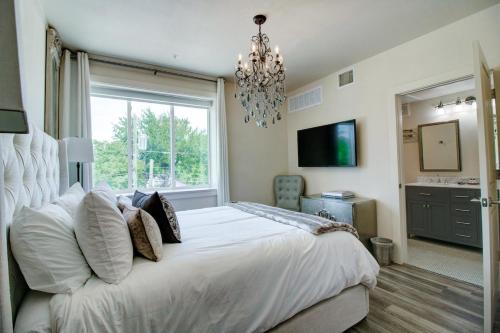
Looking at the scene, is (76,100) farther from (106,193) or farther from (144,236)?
(144,236)

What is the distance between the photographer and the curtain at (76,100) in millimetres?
2934

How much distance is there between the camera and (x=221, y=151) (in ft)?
13.0

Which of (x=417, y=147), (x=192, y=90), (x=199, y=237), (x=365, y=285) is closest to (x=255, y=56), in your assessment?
(x=199, y=237)

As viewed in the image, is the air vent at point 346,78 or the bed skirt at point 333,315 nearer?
the bed skirt at point 333,315

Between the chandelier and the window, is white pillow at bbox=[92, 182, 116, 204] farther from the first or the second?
the window

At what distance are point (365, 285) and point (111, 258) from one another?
1784 mm

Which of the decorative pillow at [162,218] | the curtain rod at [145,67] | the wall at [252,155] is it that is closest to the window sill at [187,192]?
the wall at [252,155]

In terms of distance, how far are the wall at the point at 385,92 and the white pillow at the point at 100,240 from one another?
3161 millimetres

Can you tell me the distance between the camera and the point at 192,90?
12.7 ft

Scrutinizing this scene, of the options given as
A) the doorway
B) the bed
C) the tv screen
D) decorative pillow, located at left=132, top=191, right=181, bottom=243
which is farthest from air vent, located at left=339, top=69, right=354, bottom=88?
decorative pillow, located at left=132, top=191, right=181, bottom=243

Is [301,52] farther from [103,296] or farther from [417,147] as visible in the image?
[103,296]

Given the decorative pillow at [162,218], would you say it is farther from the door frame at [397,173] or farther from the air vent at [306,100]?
the air vent at [306,100]

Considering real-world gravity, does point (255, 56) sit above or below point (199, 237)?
above

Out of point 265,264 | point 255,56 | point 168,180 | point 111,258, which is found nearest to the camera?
point 111,258
